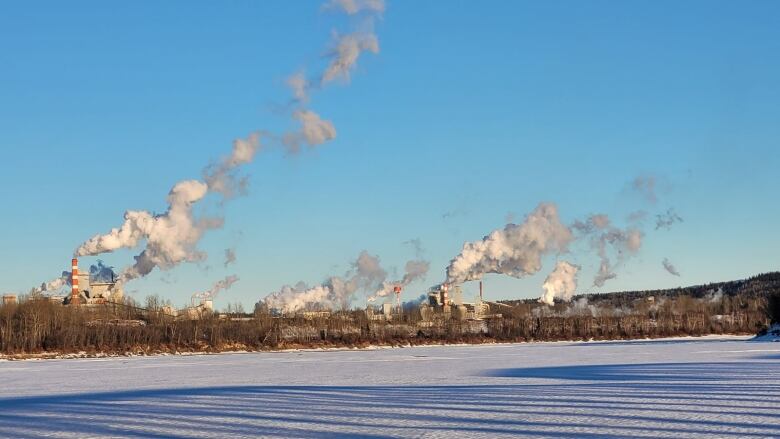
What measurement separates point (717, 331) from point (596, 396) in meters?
61.4

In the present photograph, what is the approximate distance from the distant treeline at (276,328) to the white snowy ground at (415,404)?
91.8 feet

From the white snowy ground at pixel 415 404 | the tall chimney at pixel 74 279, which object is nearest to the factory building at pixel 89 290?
the tall chimney at pixel 74 279

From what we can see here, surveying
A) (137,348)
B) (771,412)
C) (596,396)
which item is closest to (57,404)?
(596,396)

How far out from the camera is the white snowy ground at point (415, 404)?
1114 centimetres

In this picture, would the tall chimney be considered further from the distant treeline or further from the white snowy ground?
the white snowy ground

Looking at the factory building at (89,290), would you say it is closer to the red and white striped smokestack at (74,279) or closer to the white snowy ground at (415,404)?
the red and white striped smokestack at (74,279)

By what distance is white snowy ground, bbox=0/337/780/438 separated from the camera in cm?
1114

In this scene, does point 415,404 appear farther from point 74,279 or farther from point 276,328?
point 74,279

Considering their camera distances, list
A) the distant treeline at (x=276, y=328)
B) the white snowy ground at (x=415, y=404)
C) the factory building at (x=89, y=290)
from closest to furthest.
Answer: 1. the white snowy ground at (x=415, y=404)
2. the distant treeline at (x=276, y=328)
3. the factory building at (x=89, y=290)

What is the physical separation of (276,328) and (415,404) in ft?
148

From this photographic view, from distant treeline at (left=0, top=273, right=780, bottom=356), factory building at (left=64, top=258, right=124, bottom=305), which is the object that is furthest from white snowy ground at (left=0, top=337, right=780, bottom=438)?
factory building at (left=64, top=258, right=124, bottom=305)

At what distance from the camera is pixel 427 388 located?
57.1 ft

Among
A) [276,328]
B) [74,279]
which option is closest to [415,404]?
[276,328]

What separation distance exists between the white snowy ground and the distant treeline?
27989 millimetres
